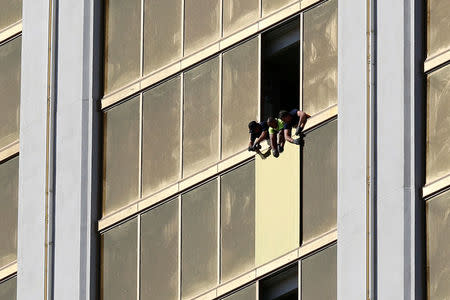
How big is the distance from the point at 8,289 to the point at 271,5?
917cm

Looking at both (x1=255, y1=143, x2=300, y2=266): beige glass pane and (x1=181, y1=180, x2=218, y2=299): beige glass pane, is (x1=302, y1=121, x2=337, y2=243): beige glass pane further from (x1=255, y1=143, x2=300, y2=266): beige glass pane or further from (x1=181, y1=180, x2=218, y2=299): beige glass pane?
(x1=181, y1=180, x2=218, y2=299): beige glass pane

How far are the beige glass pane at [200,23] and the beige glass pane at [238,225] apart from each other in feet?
10.6

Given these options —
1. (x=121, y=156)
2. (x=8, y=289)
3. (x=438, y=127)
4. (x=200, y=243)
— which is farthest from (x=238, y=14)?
(x=8, y=289)

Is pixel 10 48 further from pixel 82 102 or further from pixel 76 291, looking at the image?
pixel 76 291

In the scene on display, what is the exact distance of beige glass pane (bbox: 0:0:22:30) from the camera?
60.3 m

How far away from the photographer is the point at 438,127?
54.0 meters

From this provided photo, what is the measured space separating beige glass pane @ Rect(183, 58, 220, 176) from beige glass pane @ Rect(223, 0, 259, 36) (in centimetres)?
83

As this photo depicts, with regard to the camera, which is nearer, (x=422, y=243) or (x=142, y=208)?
(x=422, y=243)

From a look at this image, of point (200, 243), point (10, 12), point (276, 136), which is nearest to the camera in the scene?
point (276, 136)

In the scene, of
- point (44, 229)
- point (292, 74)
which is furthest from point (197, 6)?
point (44, 229)

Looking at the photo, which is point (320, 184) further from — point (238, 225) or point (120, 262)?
point (120, 262)

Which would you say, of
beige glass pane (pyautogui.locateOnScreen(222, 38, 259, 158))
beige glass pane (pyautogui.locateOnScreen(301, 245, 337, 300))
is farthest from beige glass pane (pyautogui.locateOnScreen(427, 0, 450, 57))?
beige glass pane (pyautogui.locateOnScreen(301, 245, 337, 300))

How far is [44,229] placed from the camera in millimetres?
58062

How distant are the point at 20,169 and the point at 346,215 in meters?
8.79
